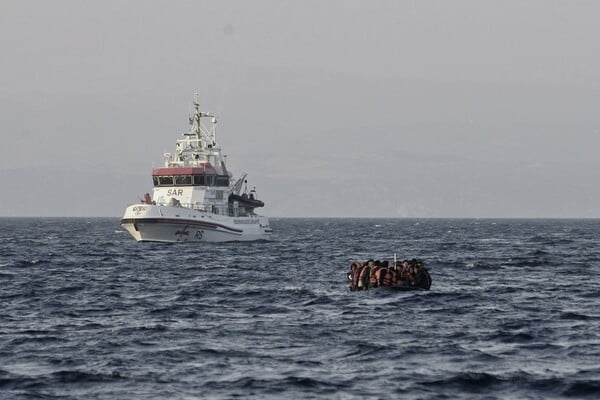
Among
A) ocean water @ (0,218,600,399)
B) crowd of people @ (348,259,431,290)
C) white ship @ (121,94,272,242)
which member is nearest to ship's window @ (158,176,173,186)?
white ship @ (121,94,272,242)

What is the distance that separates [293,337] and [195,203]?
222 feet

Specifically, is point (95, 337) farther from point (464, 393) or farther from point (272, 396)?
point (464, 393)

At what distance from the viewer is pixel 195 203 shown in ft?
328

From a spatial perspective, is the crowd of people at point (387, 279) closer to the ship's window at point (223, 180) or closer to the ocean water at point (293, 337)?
the ocean water at point (293, 337)

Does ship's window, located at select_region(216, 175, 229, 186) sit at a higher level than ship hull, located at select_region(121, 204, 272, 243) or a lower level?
higher

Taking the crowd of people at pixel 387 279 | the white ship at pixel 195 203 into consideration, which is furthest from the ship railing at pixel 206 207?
the crowd of people at pixel 387 279

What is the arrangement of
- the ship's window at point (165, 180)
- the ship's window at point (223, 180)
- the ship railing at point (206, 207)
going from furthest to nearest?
the ship's window at point (223, 180)
the ship's window at point (165, 180)
the ship railing at point (206, 207)

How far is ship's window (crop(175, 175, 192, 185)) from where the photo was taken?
330 feet

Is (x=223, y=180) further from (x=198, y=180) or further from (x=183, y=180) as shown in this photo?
(x=183, y=180)

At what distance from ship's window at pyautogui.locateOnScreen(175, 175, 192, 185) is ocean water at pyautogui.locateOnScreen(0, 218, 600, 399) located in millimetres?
39686

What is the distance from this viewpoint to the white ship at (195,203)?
95.4 metres

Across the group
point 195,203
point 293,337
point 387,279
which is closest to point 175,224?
point 195,203

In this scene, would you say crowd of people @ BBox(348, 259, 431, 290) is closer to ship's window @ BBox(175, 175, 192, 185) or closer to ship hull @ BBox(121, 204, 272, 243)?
ship hull @ BBox(121, 204, 272, 243)

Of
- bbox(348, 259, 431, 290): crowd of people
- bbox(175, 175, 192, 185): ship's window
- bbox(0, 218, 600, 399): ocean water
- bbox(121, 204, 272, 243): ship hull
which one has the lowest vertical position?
bbox(0, 218, 600, 399): ocean water
